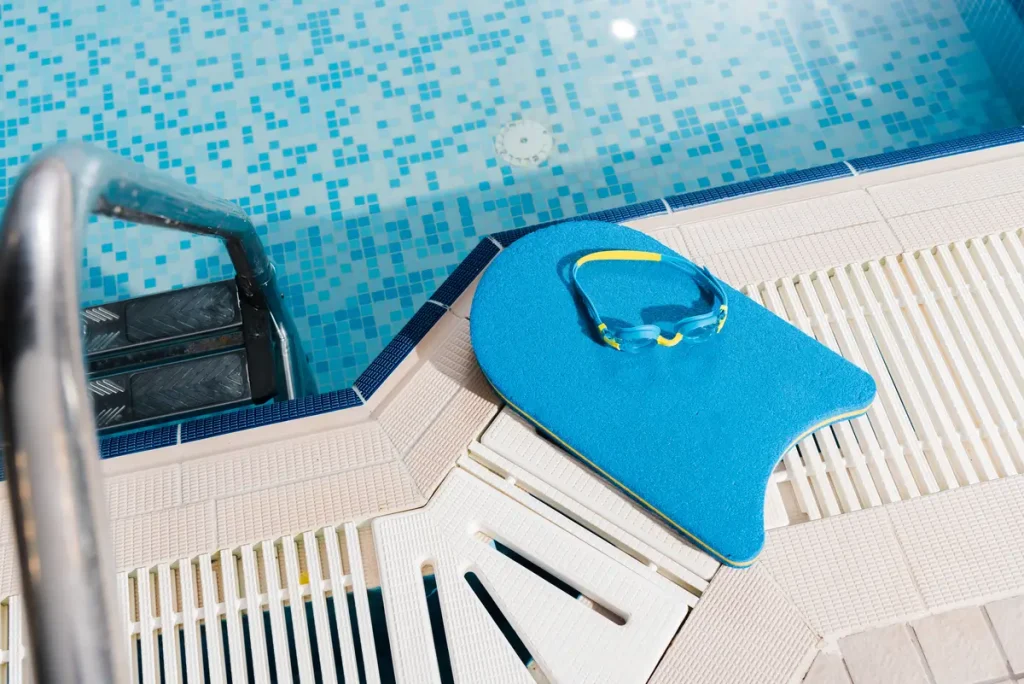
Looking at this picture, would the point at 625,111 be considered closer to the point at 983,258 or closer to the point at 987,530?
the point at 983,258

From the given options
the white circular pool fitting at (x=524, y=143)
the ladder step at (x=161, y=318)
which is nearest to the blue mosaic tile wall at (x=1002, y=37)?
the white circular pool fitting at (x=524, y=143)

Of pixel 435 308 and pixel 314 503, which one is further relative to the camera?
pixel 435 308

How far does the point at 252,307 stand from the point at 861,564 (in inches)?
76.5

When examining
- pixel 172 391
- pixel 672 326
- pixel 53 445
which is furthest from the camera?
pixel 172 391

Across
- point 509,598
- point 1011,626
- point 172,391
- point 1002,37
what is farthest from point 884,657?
point 1002,37

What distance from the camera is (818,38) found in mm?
3609

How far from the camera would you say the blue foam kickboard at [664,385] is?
1.90 meters

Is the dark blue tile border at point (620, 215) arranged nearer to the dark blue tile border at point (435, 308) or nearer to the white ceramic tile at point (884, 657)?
the dark blue tile border at point (435, 308)

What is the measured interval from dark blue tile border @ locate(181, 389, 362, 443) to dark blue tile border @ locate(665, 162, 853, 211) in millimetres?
1127

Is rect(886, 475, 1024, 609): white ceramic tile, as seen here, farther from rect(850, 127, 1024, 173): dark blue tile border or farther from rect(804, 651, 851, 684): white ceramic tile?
rect(850, 127, 1024, 173): dark blue tile border

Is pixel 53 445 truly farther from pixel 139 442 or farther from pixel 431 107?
pixel 431 107

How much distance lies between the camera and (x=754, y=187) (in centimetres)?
240

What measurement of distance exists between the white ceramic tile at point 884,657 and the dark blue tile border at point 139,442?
5.70 ft

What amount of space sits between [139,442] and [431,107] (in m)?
2.03
